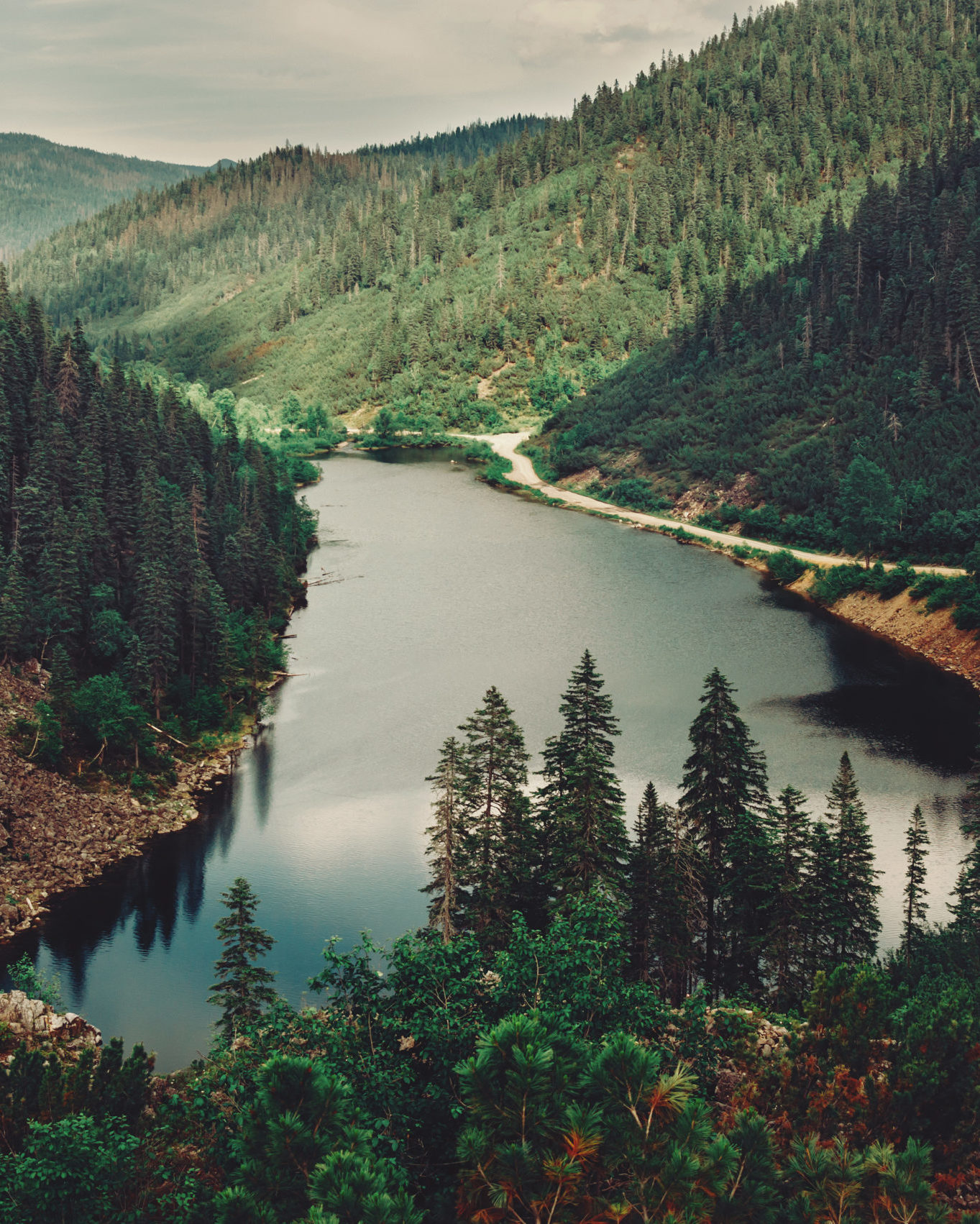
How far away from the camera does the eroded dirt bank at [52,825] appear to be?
53.0 metres

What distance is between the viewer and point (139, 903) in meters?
53.5

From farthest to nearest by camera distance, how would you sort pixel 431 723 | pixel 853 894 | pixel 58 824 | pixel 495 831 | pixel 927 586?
pixel 927 586 → pixel 431 723 → pixel 58 824 → pixel 495 831 → pixel 853 894

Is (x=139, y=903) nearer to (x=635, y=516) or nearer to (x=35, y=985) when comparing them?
(x=35, y=985)

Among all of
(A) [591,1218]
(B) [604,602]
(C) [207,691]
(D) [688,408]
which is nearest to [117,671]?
(C) [207,691]

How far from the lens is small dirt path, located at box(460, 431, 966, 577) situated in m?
107

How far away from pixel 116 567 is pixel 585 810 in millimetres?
50175

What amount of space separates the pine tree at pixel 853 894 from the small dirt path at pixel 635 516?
5759cm

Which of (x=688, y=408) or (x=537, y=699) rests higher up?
(x=688, y=408)

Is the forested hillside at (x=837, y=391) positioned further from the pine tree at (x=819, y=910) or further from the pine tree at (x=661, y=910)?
the pine tree at (x=661, y=910)

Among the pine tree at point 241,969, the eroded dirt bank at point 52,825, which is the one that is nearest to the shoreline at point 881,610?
the eroded dirt bank at point 52,825

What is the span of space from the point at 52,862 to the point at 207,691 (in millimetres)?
21371

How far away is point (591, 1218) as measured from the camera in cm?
1942

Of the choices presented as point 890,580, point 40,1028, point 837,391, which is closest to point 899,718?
point 890,580

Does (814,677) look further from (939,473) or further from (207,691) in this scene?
(207,691)
